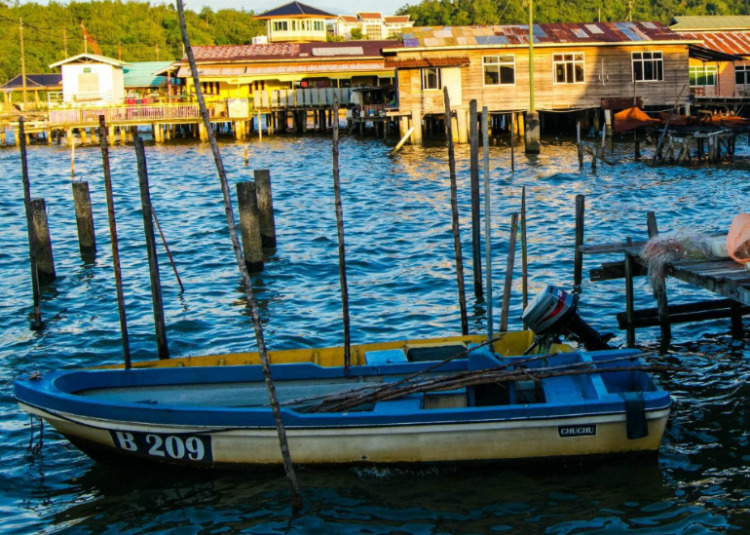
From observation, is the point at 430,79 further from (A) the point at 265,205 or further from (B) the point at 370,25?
(B) the point at 370,25

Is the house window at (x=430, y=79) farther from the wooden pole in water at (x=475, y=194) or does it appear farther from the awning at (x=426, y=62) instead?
the wooden pole in water at (x=475, y=194)

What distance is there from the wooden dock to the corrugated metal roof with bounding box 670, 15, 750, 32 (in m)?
48.1

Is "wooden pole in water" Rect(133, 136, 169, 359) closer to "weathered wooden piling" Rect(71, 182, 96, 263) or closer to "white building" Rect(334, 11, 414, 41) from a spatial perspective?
"weathered wooden piling" Rect(71, 182, 96, 263)

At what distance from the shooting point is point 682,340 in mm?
13555

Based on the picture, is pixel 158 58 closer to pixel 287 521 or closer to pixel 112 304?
pixel 112 304

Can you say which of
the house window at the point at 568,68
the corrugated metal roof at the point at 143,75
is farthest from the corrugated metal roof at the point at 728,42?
the corrugated metal roof at the point at 143,75

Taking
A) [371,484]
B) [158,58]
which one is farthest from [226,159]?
[158,58]

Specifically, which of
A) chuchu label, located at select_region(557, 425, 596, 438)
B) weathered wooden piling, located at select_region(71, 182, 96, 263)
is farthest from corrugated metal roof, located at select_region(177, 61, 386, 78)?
chuchu label, located at select_region(557, 425, 596, 438)

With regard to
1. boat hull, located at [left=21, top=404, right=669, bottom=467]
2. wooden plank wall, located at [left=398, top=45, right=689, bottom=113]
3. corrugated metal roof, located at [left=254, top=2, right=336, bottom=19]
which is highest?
corrugated metal roof, located at [left=254, top=2, right=336, bottom=19]

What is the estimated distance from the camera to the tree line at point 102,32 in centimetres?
8700

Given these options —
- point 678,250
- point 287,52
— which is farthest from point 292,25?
point 678,250

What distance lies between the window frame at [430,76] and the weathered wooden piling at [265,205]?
2376 centimetres

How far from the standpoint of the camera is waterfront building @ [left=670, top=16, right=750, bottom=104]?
43.9 m

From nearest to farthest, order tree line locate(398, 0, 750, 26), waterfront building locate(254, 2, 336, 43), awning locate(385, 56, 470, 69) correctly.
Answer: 1. awning locate(385, 56, 470, 69)
2. waterfront building locate(254, 2, 336, 43)
3. tree line locate(398, 0, 750, 26)
